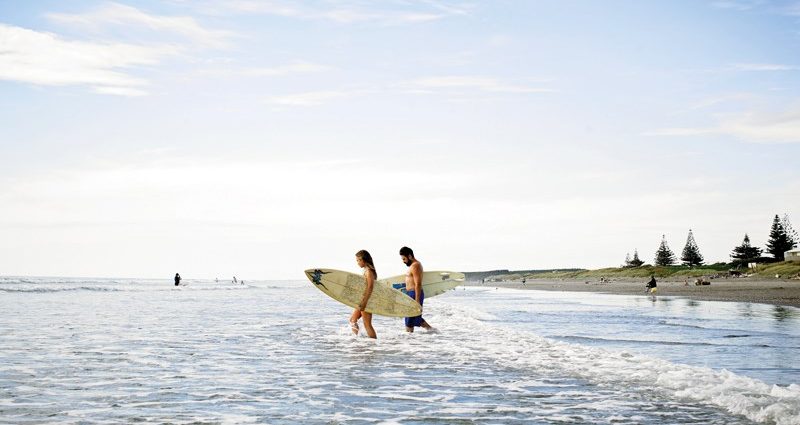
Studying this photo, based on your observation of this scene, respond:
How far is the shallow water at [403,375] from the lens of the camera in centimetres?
711

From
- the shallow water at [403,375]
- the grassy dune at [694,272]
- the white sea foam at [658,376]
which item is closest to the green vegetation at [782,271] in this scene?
the grassy dune at [694,272]

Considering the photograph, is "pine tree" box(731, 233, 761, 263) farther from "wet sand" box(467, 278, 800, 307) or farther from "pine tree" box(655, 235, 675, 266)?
"wet sand" box(467, 278, 800, 307)

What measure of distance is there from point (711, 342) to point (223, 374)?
33.3 feet

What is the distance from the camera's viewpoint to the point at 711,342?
14086mm

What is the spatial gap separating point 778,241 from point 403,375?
442 feet

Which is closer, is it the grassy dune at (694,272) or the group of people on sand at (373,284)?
the group of people on sand at (373,284)

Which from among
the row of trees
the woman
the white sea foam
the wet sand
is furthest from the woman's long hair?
the row of trees

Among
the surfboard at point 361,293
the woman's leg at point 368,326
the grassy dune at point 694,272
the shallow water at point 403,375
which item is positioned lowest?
the shallow water at point 403,375

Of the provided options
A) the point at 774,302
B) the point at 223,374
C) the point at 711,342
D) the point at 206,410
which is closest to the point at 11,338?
the point at 223,374

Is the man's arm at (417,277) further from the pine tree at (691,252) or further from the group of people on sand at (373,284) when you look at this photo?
the pine tree at (691,252)

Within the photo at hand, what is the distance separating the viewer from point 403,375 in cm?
996

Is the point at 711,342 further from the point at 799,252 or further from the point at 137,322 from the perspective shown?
the point at 799,252

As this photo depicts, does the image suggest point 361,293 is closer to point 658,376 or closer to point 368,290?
point 368,290

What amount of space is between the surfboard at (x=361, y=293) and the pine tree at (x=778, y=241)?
418ft
